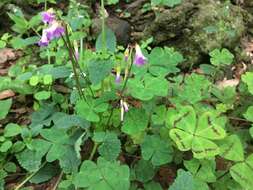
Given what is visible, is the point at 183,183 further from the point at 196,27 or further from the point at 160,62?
the point at 196,27

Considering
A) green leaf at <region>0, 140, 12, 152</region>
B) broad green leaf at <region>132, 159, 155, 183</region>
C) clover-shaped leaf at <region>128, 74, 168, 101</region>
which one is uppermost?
clover-shaped leaf at <region>128, 74, 168, 101</region>

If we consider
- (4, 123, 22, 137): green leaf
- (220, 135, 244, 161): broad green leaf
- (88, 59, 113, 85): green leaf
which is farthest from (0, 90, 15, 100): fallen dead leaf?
(220, 135, 244, 161): broad green leaf

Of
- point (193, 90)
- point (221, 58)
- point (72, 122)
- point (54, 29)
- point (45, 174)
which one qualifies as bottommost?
point (45, 174)

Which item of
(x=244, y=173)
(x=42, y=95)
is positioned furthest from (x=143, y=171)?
(x=42, y=95)

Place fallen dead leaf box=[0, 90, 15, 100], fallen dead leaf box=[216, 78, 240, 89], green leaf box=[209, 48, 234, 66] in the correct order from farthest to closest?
fallen dead leaf box=[216, 78, 240, 89] < fallen dead leaf box=[0, 90, 15, 100] < green leaf box=[209, 48, 234, 66]

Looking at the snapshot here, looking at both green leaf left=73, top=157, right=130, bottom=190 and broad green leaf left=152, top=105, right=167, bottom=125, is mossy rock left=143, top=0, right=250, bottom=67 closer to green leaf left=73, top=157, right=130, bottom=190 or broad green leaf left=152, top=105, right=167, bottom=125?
broad green leaf left=152, top=105, right=167, bottom=125

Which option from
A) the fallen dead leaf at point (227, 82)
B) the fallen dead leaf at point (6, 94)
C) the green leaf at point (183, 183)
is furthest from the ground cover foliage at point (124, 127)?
the fallen dead leaf at point (227, 82)
